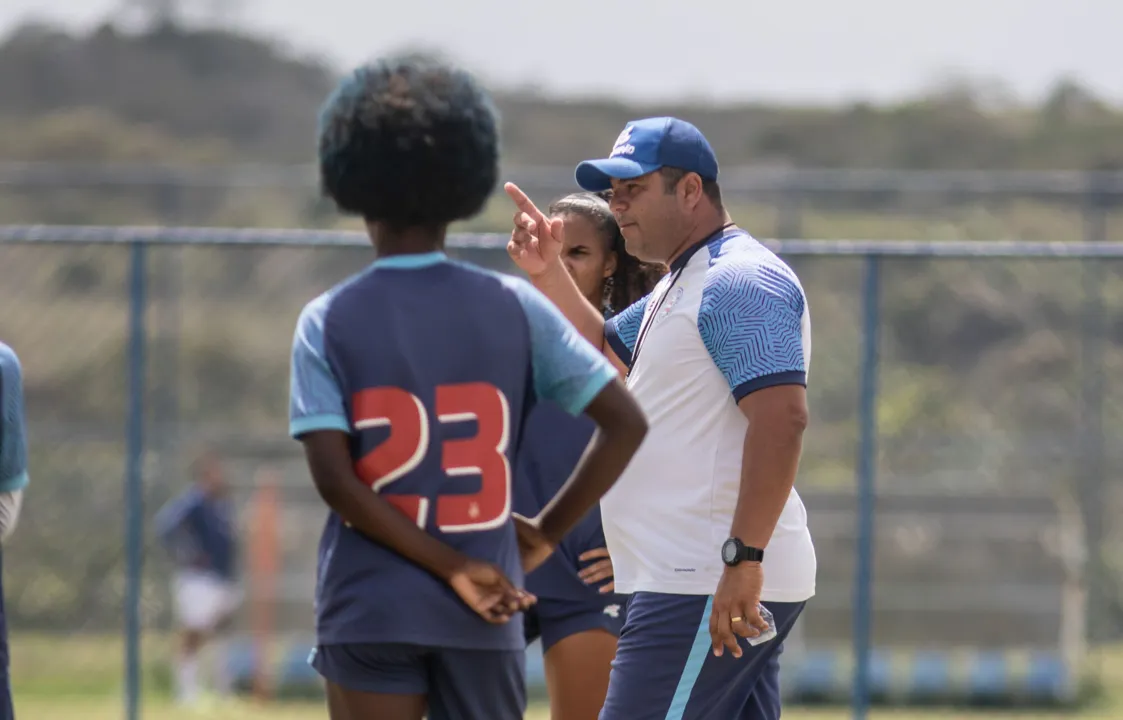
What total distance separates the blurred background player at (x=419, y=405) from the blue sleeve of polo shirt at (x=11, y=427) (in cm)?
115

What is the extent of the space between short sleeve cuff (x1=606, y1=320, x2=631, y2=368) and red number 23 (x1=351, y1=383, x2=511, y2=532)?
1.58m

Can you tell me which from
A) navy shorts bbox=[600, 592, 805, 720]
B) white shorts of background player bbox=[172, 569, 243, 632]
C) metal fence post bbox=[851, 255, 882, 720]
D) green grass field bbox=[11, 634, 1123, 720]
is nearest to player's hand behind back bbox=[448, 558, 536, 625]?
navy shorts bbox=[600, 592, 805, 720]

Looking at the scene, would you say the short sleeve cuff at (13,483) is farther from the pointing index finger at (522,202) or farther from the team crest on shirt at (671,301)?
the team crest on shirt at (671,301)

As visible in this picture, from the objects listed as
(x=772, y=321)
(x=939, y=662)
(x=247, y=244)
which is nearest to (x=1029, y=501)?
(x=939, y=662)

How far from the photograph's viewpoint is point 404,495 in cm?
279

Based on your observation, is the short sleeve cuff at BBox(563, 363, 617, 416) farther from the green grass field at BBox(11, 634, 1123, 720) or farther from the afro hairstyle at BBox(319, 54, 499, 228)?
the green grass field at BBox(11, 634, 1123, 720)

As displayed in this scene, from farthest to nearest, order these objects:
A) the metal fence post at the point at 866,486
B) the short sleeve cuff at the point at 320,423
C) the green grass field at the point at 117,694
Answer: the green grass field at the point at 117,694, the metal fence post at the point at 866,486, the short sleeve cuff at the point at 320,423

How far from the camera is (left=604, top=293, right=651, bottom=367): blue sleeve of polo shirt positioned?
434 centimetres

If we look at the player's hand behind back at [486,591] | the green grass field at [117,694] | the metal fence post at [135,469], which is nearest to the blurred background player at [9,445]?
the player's hand behind back at [486,591]

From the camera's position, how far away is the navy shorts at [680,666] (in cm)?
374

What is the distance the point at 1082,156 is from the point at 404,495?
1974cm

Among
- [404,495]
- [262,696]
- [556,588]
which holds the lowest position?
[262,696]

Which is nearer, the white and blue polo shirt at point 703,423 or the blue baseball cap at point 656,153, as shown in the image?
the white and blue polo shirt at point 703,423

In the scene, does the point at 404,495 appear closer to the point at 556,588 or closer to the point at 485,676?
the point at 485,676
